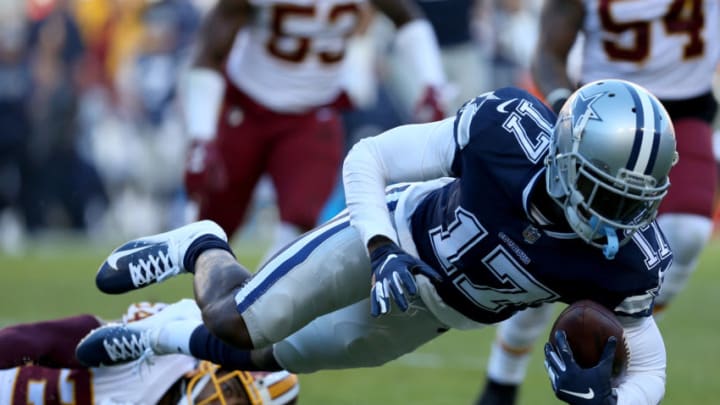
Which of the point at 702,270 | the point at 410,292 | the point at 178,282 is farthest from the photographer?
the point at 702,270

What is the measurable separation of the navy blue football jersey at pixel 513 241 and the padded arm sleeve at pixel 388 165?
5cm

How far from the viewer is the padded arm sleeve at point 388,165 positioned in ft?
12.6

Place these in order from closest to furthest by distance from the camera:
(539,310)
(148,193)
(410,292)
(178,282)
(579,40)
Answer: (410,292) < (539,310) < (579,40) < (178,282) < (148,193)

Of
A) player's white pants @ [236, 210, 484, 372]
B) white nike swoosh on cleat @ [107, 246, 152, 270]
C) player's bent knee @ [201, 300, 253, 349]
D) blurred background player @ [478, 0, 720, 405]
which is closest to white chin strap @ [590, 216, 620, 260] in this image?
player's white pants @ [236, 210, 484, 372]

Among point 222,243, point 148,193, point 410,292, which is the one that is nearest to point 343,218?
point 222,243

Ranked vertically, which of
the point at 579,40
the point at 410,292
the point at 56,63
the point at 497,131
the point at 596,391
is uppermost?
the point at 56,63

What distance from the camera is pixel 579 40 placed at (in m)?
5.74

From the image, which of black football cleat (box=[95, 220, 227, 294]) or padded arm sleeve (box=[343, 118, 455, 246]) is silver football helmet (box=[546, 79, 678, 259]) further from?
black football cleat (box=[95, 220, 227, 294])

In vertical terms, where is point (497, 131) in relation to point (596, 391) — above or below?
above

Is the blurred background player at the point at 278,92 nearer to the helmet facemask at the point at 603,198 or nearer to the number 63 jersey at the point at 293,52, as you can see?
the number 63 jersey at the point at 293,52

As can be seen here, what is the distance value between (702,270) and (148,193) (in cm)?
628

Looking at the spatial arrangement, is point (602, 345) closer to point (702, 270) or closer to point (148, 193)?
point (702, 270)

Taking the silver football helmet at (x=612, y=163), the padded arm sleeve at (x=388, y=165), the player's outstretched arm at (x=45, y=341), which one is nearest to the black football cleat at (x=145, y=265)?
the player's outstretched arm at (x=45, y=341)

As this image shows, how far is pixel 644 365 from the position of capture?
3.73 metres
